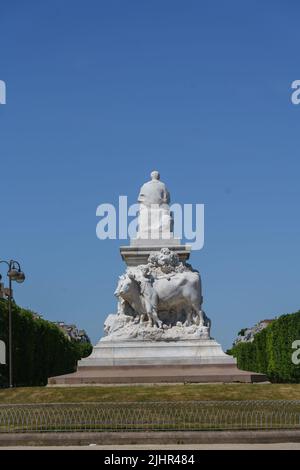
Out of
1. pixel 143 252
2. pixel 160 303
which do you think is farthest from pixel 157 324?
pixel 143 252

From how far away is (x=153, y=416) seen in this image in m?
22.3

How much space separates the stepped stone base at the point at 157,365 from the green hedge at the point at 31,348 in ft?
60.7

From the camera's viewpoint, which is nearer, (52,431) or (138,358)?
(52,431)

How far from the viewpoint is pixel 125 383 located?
33375 mm

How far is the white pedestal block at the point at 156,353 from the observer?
35875 millimetres

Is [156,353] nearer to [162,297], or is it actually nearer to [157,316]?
[157,316]

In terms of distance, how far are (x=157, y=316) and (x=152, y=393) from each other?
30.4 ft

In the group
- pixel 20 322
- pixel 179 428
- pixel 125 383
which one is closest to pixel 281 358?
pixel 20 322

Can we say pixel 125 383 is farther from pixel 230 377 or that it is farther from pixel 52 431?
pixel 52 431

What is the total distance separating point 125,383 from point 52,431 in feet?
41.4

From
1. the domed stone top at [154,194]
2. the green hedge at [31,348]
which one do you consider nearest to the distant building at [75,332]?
the green hedge at [31,348]

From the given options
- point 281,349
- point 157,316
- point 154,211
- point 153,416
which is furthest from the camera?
point 281,349

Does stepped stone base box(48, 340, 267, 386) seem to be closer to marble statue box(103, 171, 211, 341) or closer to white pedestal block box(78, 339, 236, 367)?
white pedestal block box(78, 339, 236, 367)
